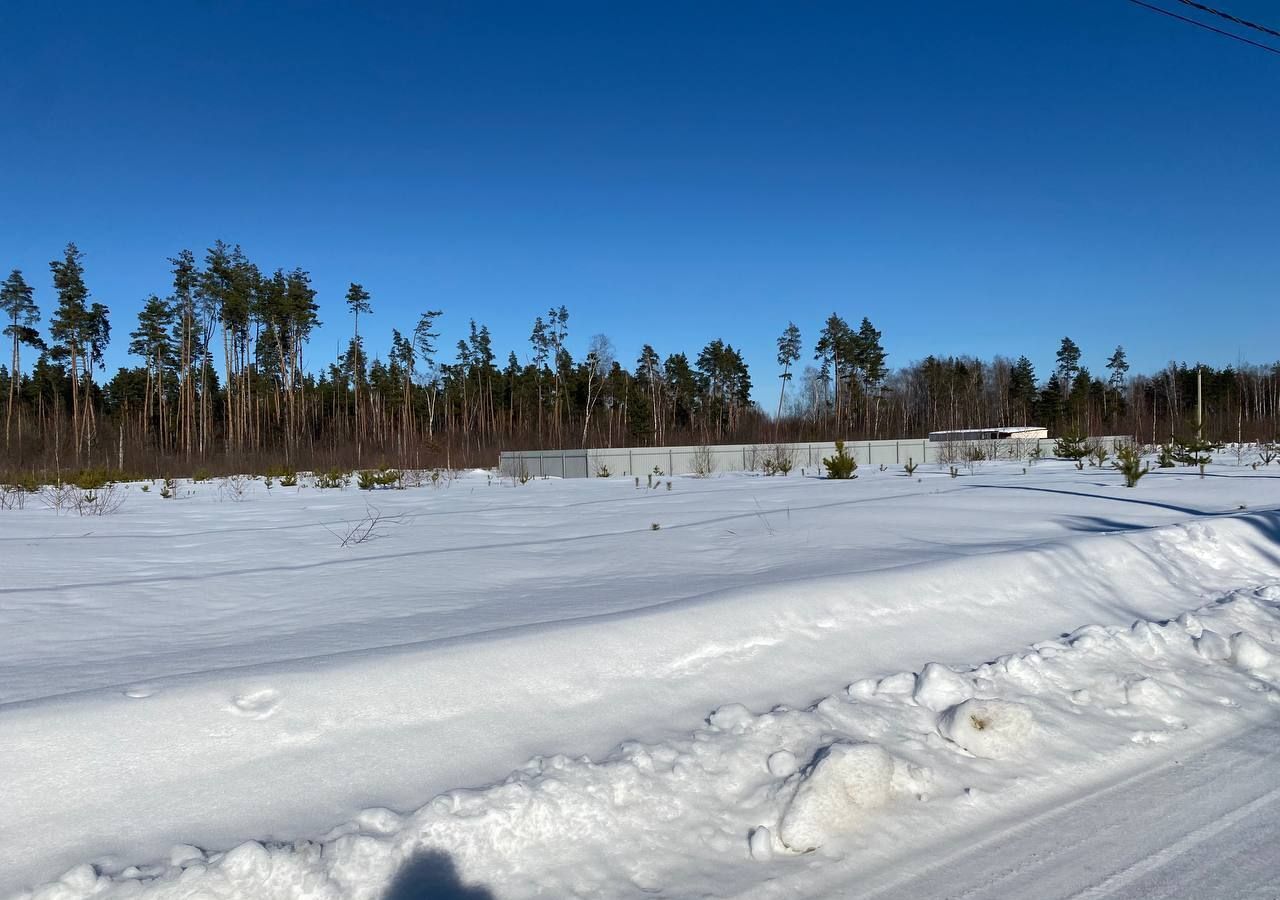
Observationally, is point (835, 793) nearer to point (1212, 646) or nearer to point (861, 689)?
point (861, 689)

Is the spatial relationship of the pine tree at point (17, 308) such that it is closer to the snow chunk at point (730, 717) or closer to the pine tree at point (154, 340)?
the pine tree at point (154, 340)

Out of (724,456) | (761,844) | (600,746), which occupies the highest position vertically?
(724,456)

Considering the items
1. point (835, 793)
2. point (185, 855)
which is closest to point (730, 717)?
point (835, 793)

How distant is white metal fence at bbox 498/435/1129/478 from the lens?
82.0 feet

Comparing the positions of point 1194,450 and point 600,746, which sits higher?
point 1194,450

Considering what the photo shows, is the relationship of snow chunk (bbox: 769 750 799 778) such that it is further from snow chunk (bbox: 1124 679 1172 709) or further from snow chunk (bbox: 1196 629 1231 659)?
snow chunk (bbox: 1196 629 1231 659)

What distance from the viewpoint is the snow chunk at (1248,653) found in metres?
4.35

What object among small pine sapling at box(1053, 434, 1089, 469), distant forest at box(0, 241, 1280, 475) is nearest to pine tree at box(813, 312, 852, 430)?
distant forest at box(0, 241, 1280, 475)

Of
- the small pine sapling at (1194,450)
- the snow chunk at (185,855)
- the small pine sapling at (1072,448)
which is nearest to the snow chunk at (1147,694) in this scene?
the snow chunk at (185,855)

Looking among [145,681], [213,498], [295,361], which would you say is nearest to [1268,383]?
[295,361]

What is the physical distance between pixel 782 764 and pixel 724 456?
2423 cm

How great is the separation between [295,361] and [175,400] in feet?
32.9

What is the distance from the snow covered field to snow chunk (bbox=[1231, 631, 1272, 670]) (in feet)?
0.07

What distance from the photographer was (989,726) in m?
3.35
